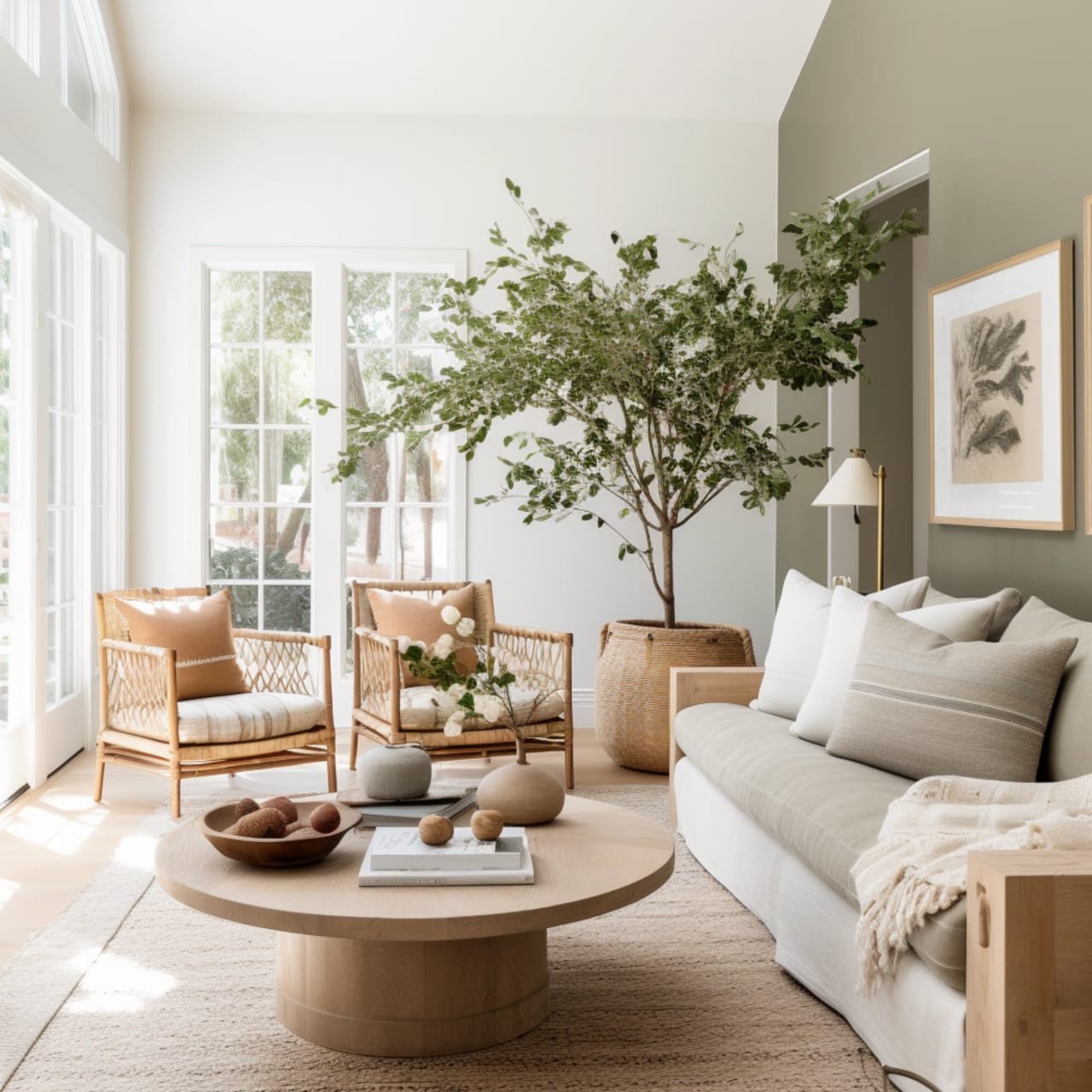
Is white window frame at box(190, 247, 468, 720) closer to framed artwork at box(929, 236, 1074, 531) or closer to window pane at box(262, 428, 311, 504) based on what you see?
window pane at box(262, 428, 311, 504)

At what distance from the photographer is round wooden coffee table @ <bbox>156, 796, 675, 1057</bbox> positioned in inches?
80.2

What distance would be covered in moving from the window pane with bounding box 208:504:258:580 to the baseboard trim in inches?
68.3

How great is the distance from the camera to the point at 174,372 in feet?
18.4

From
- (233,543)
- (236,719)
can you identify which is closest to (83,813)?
(236,719)

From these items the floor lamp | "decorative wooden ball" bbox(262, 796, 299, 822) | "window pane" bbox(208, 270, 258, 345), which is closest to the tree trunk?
the floor lamp

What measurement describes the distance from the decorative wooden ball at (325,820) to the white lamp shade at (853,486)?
256 centimetres

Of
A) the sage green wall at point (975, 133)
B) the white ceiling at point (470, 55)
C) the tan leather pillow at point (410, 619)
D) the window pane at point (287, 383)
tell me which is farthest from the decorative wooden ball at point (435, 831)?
the white ceiling at point (470, 55)

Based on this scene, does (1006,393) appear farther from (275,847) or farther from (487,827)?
(275,847)

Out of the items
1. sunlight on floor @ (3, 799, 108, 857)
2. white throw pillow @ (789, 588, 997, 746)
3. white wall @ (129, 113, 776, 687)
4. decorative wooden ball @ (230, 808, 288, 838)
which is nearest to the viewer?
decorative wooden ball @ (230, 808, 288, 838)

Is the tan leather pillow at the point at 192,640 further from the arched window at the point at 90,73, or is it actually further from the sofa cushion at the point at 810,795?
the arched window at the point at 90,73

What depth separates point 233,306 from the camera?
225 inches

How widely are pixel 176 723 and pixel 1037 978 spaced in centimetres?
294

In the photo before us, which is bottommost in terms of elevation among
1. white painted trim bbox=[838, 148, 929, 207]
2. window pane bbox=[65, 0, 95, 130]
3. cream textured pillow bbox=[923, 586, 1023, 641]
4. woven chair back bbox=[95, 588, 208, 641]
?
woven chair back bbox=[95, 588, 208, 641]

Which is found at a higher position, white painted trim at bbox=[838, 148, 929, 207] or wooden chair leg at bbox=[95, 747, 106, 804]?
white painted trim at bbox=[838, 148, 929, 207]
